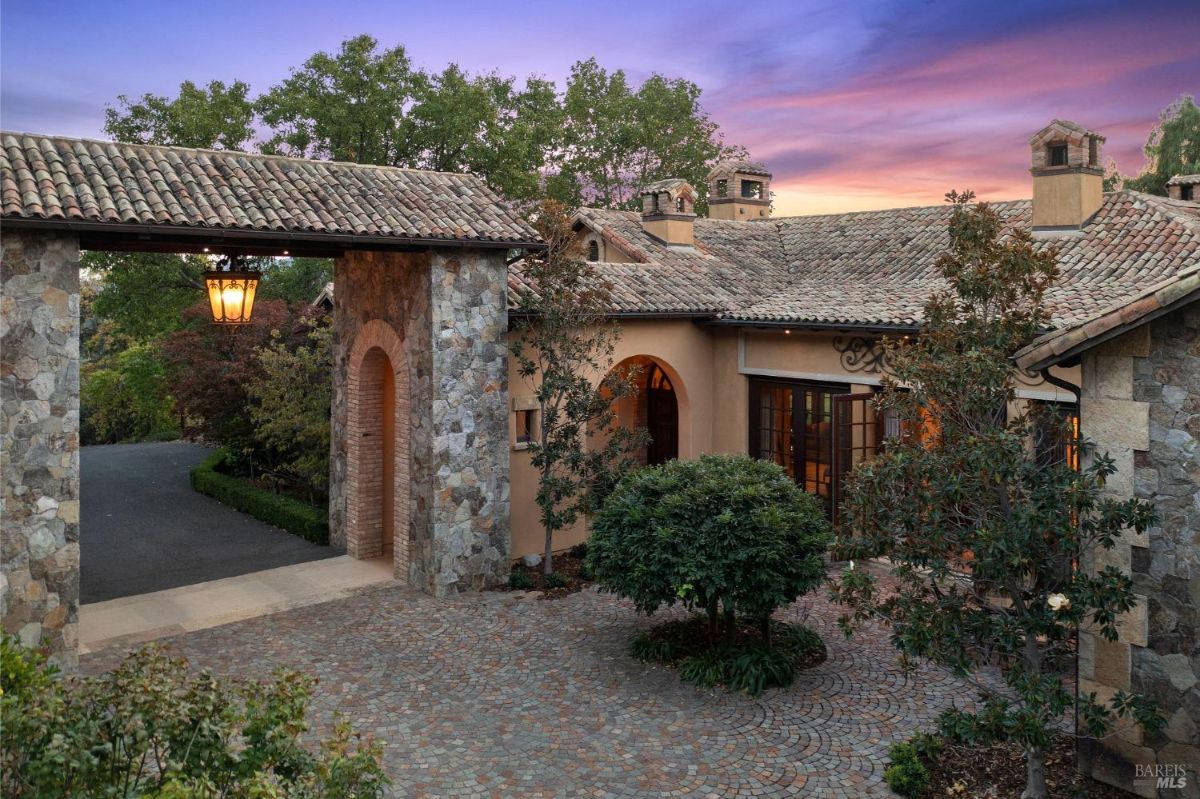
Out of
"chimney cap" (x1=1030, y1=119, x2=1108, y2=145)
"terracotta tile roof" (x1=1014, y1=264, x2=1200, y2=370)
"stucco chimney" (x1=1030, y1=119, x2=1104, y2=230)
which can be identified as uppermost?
"chimney cap" (x1=1030, y1=119, x2=1108, y2=145)

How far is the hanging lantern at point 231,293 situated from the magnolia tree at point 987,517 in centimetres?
652

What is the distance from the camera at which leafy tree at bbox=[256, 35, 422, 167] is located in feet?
91.7

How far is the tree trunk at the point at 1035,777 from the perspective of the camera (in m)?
6.54

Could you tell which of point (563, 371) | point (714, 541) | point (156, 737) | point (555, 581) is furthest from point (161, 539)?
point (156, 737)

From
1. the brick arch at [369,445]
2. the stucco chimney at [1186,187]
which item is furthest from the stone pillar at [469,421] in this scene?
the stucco chimney at [1186,187]

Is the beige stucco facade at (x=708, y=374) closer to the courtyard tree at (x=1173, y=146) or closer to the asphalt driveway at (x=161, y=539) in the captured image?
the asphalt driveway at (x=161, y=539)

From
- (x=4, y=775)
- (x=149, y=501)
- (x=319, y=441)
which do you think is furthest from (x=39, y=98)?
(x=149, y=501)

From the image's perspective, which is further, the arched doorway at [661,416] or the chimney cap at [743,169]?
the chimney cap at [743,169]

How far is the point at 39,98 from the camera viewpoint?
502cm

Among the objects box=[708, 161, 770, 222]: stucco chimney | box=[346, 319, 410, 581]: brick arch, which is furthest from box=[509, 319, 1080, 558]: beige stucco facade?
box=[708, 161, 770, 222]: stucco chimney

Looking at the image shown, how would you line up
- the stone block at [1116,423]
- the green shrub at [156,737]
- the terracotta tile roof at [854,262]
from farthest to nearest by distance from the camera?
the terracotta tile roof at [854,262]
the stone block at [1116,423]
the green shrub at [156,737]

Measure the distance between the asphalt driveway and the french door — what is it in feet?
24.0

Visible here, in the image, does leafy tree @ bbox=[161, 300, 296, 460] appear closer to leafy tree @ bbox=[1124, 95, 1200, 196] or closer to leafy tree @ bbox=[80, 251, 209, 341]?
leafy tree @ bbox=[80, 251, 209, 341]

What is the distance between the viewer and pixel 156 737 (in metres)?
4.07
